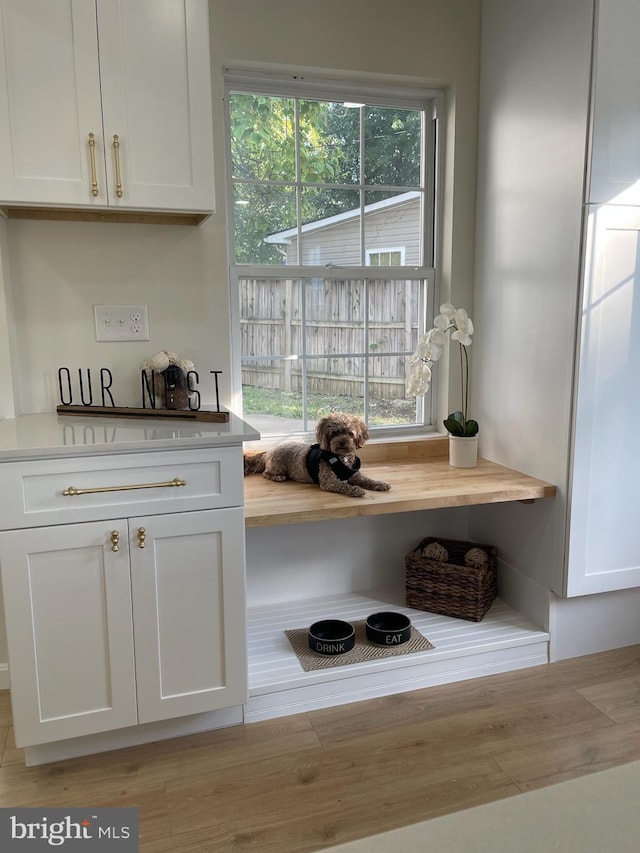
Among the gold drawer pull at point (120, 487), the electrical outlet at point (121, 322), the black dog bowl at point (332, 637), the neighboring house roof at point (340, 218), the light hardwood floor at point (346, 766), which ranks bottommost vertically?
the light hardwood floor at point (346, 766)

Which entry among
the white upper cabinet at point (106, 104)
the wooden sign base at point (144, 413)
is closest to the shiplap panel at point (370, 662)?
the wooden sign base at point (144, 413)

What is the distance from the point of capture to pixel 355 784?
172 centimetres

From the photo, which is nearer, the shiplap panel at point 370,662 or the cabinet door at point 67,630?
the cabinet door at point 67,630

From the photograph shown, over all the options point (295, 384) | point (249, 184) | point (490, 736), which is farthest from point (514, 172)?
point (490, 736)

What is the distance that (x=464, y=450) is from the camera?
248 cm

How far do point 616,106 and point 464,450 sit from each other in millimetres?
1269

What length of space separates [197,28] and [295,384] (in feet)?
4.14

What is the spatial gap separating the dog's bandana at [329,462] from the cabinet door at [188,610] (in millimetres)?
493

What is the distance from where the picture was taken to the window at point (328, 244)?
95.0 inches

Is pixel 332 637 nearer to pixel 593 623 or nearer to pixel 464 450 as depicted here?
pixel 464 450

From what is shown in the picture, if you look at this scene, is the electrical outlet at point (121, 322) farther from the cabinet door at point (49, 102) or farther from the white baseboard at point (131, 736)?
the white baseboard at point (131, 736)

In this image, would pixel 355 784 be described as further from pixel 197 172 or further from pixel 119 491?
pixel 197 172

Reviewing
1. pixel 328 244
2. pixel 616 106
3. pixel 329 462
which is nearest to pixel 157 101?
pixel 328 244

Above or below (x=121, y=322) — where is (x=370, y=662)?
below
